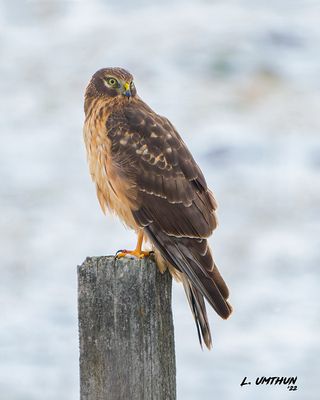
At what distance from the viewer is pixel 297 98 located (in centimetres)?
1595

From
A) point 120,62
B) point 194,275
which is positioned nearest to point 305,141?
point 120,62

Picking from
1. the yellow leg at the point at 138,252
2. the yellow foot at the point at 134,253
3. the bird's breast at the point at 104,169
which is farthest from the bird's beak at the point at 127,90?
the yellow foot at the point at 134,253

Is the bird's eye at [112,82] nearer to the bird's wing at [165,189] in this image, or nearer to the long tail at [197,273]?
the bird's wing at [165,189]

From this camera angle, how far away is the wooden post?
19.4 feet

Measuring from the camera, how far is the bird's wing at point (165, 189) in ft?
23.0

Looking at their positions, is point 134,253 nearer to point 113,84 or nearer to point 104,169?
point 104,169

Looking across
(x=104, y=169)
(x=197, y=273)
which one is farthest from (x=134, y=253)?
(x=104, y=169)

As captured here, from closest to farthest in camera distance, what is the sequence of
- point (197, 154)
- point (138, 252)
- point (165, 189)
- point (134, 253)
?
point (134, 253) < point (138, 252) < point (165, 189) < point (197, 154)

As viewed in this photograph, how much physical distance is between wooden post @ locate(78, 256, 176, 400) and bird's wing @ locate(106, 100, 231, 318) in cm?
86

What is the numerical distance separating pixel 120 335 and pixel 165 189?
1.58 metres

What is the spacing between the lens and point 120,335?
591 cm

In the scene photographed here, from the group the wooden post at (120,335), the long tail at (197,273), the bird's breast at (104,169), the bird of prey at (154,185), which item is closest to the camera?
the wooden post at (120,335)

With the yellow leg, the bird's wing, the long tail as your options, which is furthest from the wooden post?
the bird's wing

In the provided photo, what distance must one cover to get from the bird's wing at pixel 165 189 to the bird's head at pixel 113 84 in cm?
14
